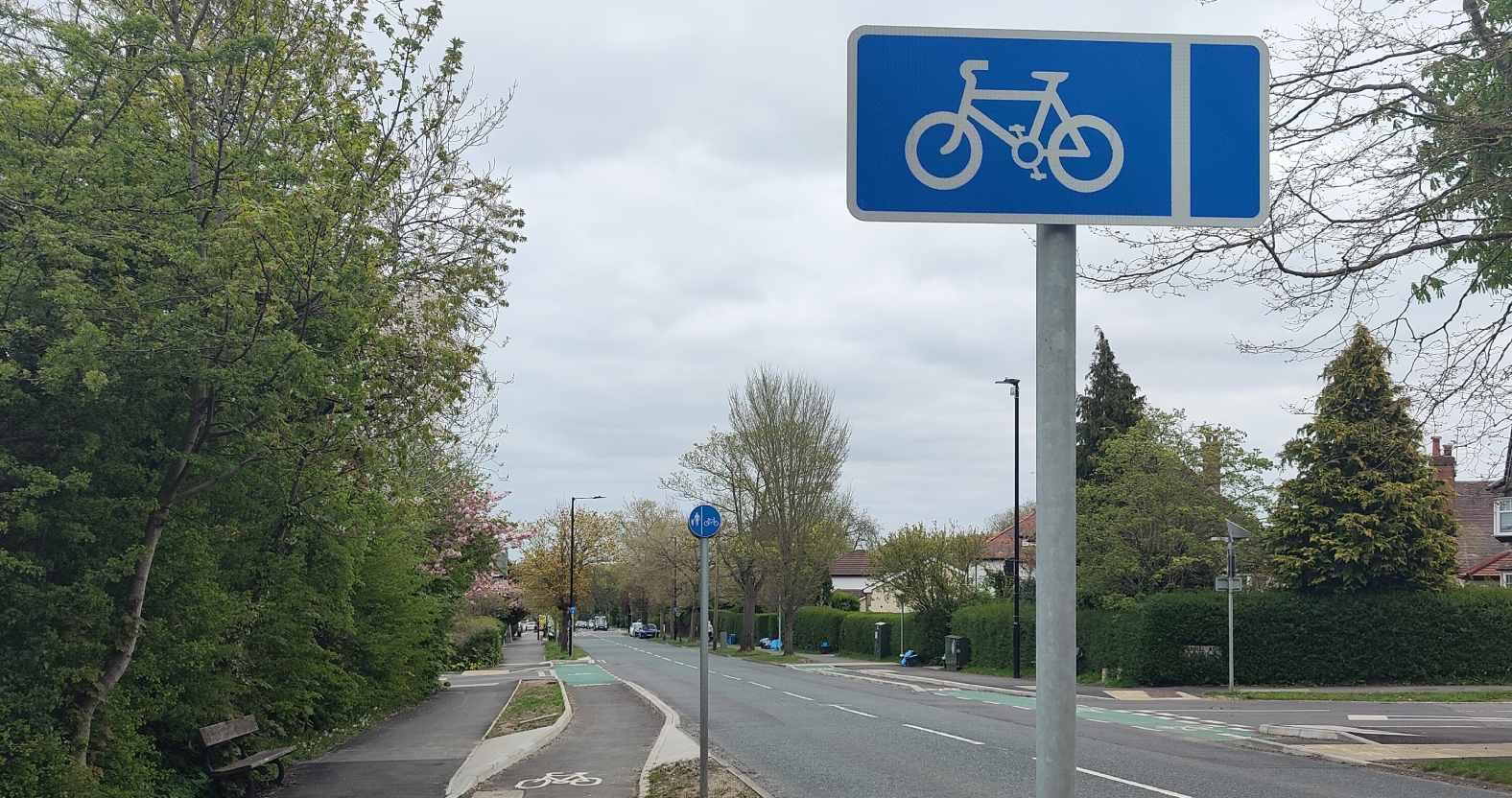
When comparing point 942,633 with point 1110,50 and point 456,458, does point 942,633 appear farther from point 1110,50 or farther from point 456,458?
point 1110,50

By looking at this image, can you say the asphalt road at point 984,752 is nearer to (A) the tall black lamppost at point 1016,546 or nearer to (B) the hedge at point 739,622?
(A) the tall black lamppost at point 1016,546

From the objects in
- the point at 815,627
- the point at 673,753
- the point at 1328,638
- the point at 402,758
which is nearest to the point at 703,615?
the point at 673,753

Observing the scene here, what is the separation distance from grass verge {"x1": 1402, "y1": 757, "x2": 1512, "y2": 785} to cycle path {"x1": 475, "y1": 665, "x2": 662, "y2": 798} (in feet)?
30.7

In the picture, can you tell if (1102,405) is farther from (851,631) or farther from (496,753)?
(496,753)

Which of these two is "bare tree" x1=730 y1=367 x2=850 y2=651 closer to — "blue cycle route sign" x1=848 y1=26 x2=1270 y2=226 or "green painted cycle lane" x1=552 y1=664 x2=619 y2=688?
"green painted cycle lane" x1=552 y1=664 x2=619 y2=688

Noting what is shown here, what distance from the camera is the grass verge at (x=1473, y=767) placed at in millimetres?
13914

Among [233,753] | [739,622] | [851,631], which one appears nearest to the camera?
[233,753]

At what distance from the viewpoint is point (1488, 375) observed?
423 inches

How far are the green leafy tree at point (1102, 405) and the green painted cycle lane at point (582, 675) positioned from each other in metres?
21.2

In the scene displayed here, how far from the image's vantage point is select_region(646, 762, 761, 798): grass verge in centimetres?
1330

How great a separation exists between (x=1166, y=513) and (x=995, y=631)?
23.9ft

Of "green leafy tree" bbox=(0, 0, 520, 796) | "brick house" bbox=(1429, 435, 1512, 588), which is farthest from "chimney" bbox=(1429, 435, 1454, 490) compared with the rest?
"green leafy tree" bbox=(0, 0, 520, 796)

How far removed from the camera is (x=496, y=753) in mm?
17703

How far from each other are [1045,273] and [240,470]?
9.20 metres
